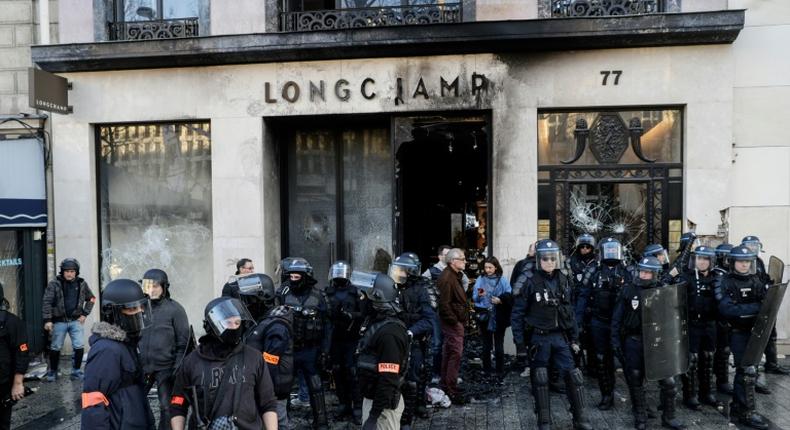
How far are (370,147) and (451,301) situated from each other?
183 inches

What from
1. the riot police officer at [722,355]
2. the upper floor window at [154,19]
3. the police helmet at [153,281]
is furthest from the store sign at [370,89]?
the police helmet at [153,281]

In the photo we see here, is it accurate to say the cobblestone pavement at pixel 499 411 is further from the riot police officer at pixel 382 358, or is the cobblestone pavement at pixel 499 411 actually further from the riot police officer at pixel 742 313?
the riot police officer at pixel 382 358

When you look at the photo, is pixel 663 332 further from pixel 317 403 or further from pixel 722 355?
pixel 317 403

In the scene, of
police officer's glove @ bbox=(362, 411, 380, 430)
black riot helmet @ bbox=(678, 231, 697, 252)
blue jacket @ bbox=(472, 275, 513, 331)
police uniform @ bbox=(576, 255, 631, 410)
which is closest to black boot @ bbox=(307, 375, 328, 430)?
police officer's glove @ bbox=(362, 411, 380, 430)

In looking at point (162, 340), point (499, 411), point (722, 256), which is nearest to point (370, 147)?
point (499, 411)

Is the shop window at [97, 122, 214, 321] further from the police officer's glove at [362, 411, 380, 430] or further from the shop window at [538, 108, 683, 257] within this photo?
the police officer's glove at [362, 411, 380, 430]

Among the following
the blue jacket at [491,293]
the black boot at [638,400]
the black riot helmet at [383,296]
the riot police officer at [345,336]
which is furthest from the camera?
the blue jacket at [491,293]

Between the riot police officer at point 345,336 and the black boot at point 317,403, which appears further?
the riot police officer at point 345,336

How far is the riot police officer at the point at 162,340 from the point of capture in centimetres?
627

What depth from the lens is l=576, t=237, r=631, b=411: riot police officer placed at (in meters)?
7.40

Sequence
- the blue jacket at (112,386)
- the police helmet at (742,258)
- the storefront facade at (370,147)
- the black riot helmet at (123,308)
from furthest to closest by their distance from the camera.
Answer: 1. the storefront facade at (370,147)
2. the police helmet at (742,258)
3. the black riot helmet at (123,308)
4. the blue jacket at (112,386)

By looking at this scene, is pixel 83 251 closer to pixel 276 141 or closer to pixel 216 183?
pixel 216 183

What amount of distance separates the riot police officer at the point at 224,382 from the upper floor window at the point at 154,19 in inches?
336

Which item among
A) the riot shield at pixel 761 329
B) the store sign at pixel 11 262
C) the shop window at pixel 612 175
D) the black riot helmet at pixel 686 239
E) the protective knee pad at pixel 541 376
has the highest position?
the shop window at pixel 612 175
